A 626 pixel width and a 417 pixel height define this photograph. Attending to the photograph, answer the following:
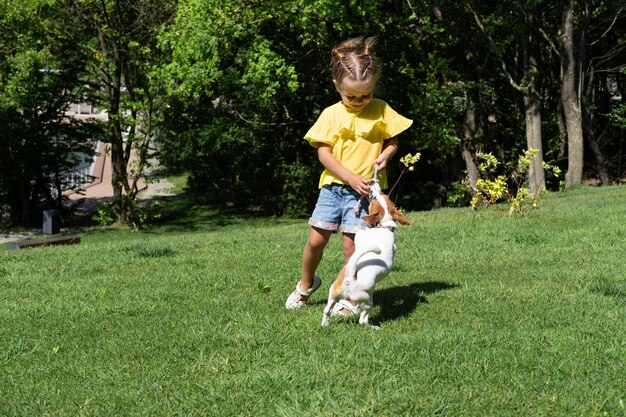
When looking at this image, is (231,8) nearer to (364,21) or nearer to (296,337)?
(364,21)

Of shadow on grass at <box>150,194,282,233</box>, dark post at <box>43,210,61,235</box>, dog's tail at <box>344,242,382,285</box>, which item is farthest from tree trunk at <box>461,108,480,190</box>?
dog's tail at <box>344,242,382,285</box>

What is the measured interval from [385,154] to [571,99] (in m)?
15.4

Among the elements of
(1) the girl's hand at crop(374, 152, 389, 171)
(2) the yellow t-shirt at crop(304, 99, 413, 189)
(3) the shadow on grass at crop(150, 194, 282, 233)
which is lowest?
(3) the shadow on grass at crop(150, 194, 282, 233)

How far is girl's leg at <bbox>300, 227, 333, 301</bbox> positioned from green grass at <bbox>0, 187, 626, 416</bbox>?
8.0 inches

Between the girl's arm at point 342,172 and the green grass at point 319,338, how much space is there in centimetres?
88

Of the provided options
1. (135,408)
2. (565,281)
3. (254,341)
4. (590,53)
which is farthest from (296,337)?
(590,53)

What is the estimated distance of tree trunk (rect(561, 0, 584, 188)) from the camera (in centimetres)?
1859

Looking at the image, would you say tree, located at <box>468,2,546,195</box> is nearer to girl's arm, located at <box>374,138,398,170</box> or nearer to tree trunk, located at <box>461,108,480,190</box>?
tree trunk, located at <box>461,108,480,190</box>

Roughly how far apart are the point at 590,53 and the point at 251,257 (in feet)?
60.8

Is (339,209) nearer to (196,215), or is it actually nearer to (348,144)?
(348,144)

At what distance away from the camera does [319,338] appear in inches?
176

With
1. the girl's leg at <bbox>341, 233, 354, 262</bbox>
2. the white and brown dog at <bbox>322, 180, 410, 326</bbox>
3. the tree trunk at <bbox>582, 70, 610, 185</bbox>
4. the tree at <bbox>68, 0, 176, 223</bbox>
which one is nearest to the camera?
the white and brown dog at <bbox>322, 180, 410, 326</bbox>

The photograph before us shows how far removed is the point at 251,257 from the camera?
794cm

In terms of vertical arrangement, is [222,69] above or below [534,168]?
above
